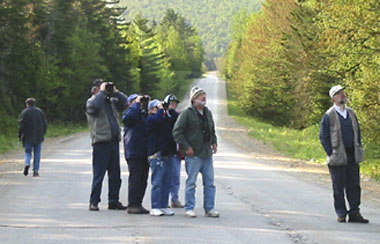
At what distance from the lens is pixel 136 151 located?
11531mm

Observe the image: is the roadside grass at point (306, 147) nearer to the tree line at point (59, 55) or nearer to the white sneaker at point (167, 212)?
the white sneaker at point (167, 212)

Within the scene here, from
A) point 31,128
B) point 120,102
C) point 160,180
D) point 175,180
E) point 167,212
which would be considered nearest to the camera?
point 167,212

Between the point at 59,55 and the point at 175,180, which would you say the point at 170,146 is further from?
the point at 59,55

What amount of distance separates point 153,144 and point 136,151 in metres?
0.34

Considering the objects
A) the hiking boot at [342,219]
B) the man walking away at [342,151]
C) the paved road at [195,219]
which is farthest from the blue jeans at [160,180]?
the hiking boot at [342,219]

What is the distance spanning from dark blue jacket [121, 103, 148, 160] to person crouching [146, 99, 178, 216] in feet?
0.56

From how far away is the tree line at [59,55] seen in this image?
44031 millimetres

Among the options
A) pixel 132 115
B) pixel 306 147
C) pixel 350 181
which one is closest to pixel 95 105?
pixel 132 115

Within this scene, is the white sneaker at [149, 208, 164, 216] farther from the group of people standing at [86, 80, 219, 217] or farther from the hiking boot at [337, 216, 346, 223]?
the hiking boot at [337, 216, 346, 223]

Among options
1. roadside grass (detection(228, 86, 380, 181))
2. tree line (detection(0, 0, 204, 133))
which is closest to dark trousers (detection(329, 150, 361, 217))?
roadside grass (detection(228, 86, 380, 181))

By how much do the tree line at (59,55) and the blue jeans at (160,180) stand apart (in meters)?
30.0

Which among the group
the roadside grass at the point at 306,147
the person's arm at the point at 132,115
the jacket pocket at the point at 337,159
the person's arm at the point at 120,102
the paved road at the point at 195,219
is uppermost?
the person's arm at the point at 120,102

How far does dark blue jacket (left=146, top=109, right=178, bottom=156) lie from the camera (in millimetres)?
11406

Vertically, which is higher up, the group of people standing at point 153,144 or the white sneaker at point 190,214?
the group of people standing at point 153,144
